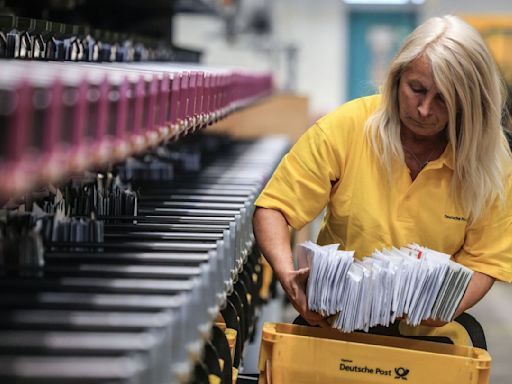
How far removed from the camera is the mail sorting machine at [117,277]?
4.60ft

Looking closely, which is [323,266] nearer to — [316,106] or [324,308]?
[324,308]

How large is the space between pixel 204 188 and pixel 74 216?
3.42 ft

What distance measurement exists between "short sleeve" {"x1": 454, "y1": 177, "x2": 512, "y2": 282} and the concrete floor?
2401mm

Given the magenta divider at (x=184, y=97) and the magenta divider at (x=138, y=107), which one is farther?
the magenta divider at (x=184, y=97)

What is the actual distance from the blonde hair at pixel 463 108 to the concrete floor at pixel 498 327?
2.56 metres

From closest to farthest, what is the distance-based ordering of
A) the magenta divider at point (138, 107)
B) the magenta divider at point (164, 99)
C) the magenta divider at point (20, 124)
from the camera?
the magenta divider at point (20, 124) < the magenta divider at point (138, 107) < the magenta divider at point (164, 99)

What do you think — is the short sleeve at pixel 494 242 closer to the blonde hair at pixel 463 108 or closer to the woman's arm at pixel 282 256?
the blonde hair at pixel 463 108

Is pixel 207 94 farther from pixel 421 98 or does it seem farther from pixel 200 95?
pixel 421 98

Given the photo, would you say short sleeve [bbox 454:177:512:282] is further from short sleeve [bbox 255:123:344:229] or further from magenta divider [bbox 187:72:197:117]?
magenta divider [bbox 187:72:197:117]

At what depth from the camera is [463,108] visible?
262 centimetres

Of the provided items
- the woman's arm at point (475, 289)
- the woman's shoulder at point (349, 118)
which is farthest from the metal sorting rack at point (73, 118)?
the woman's arm at point (475, 289)

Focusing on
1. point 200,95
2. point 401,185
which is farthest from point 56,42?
point 401,185

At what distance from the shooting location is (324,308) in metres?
2.52

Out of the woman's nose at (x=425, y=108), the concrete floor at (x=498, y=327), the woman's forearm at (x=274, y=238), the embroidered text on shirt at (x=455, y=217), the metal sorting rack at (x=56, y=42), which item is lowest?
the concrete floor at (x=498, y=327)
